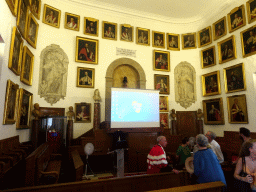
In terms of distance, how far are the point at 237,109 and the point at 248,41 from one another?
10.9ft

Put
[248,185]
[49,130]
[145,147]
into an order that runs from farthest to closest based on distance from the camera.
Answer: [145,147], [49,130], [248,185]

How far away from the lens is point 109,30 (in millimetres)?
10414

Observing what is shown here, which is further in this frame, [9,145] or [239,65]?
[239,65]

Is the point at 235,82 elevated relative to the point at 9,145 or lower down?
elevated

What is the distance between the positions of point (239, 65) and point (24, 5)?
9.72 m

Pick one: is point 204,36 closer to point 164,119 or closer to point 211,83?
point 211,83

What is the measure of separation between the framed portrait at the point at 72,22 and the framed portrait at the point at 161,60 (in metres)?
4.85

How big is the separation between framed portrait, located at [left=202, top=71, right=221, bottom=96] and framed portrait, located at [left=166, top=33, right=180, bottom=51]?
2.62 meters

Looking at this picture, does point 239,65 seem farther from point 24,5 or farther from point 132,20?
point 24,5

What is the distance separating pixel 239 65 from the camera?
8.90 meters

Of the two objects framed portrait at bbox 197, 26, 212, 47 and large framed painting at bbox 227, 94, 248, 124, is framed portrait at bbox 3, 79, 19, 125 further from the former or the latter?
framed portrait at bbox 197, 26, 212, 47

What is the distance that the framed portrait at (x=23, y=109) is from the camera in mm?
6004

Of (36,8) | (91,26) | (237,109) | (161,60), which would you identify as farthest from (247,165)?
(36,8)

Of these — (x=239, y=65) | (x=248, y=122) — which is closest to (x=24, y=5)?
(x=239, y=65)
